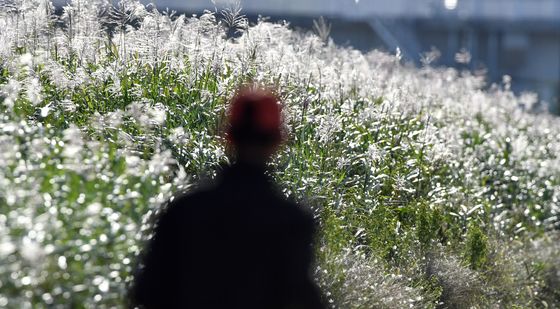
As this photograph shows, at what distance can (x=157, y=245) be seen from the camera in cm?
463

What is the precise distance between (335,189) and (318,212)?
845 millimetres

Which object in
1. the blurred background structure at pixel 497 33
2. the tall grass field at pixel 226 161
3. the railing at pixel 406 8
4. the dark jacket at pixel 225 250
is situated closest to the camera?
the dark jacket at pixel 225 250

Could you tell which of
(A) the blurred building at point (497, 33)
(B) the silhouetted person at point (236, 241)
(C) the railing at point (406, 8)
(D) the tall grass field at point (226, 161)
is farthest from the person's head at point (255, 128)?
(A) the blurred building at point (497, 33)

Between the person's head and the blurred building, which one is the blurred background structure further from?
the person's head

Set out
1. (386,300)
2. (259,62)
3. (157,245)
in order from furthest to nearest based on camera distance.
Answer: (259,62)
(386,300)
(157,245)

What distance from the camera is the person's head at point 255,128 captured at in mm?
4660

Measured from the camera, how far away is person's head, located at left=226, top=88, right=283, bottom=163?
4660 millimetres

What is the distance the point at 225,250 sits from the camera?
182 inches

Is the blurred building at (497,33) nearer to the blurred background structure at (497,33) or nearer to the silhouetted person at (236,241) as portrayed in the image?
the blurred background structure at (497,33)

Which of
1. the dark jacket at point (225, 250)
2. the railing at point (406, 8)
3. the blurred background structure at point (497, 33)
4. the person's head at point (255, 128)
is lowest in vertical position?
the blurred background structure at point (497, 33)

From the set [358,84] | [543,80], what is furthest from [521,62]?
[358,84]

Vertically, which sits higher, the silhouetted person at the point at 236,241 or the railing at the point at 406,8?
the silhouetted person at the point at 236,241

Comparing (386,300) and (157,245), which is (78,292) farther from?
(386,300)

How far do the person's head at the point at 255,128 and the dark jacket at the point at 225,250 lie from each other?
0.07 m
